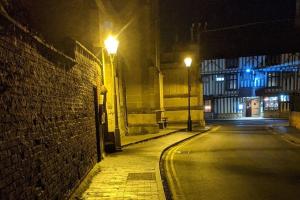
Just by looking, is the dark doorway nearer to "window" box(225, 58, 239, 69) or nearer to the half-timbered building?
the half-timbered building

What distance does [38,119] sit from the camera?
4828mm

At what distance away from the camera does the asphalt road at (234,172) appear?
694 cm

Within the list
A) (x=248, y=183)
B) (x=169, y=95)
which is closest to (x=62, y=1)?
(x=248, y=183)

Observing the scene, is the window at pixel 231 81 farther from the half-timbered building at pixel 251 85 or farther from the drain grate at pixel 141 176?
the drain grate at pixel 141 176

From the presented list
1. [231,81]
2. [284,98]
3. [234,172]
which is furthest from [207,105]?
[234,172]

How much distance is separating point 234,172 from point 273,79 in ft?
104

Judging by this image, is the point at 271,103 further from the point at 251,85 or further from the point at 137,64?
the point at 137,64

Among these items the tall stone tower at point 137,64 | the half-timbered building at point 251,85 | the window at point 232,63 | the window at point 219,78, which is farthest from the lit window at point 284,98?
the tall stone tower at point 137,64

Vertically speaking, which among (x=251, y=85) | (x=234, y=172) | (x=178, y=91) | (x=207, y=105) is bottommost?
(x=234, y=172)

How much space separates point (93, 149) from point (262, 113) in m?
34.5

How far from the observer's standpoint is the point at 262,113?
128 feet

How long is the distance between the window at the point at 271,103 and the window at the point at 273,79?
1873 millimetres

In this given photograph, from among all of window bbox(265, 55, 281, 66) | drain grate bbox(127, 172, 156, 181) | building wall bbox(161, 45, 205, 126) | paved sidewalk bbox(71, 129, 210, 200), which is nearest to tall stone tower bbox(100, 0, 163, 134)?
building wall bbox(161, 45, 205, 126)

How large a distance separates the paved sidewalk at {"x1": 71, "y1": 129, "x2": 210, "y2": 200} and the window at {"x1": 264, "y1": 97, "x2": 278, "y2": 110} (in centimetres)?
3036
